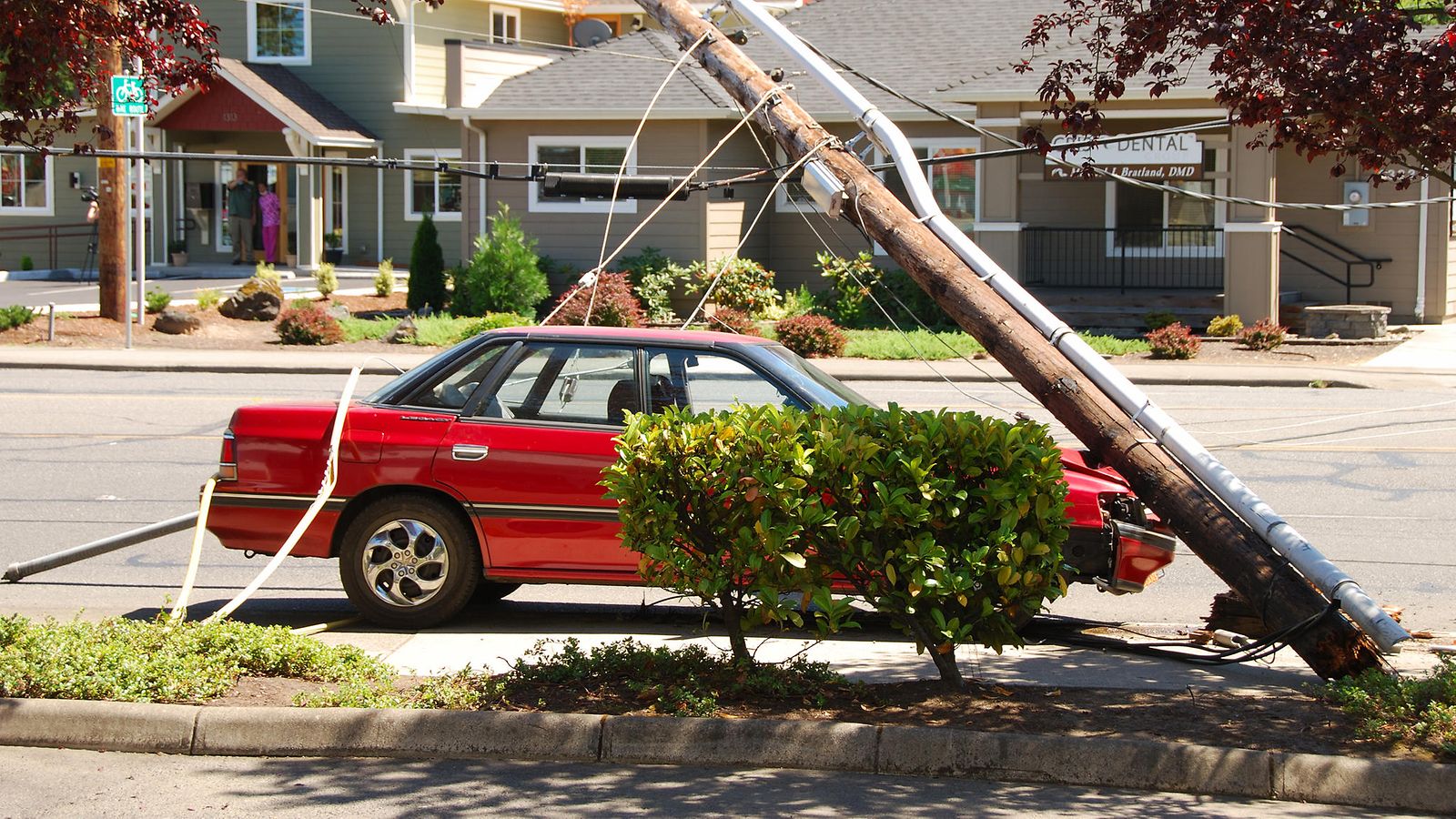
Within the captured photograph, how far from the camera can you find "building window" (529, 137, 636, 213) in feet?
88.6

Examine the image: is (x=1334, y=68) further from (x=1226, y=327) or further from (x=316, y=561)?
(x=1226, y=327)

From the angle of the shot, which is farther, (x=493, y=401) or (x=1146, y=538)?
(x=493, y=401)

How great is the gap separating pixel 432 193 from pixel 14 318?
13.2 meters

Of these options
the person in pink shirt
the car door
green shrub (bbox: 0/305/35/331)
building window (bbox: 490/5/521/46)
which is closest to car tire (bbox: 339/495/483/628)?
the car door

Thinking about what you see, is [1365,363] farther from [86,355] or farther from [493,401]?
[86,355]

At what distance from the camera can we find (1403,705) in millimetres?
5711

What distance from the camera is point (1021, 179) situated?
26.0 meters

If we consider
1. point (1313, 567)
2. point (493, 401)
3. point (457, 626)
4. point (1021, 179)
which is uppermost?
point (1021, 179)

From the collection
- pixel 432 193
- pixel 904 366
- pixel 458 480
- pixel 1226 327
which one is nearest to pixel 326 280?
pixel 432 193

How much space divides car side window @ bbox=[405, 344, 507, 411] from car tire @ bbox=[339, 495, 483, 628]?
0.52 meters

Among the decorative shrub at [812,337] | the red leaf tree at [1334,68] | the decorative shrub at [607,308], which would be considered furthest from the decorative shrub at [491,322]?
the red leaf tree at [1334,68]

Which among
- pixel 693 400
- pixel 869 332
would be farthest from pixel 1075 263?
pixel 693 400

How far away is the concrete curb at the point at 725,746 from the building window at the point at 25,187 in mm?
35416

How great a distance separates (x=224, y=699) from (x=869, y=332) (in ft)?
62.3
